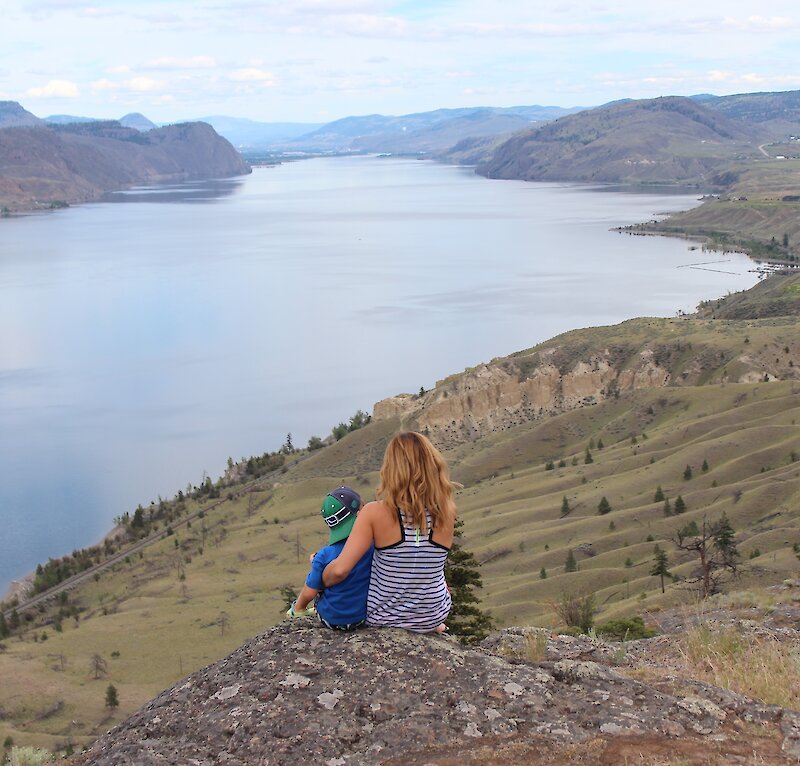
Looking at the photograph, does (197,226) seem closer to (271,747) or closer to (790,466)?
(790,466)

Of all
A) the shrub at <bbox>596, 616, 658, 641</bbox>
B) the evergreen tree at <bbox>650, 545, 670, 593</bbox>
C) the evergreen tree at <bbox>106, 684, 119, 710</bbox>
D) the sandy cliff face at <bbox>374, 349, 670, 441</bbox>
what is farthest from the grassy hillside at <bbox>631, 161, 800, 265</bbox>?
the shrub at <bbox>596, 616, 658, 641</bbox>

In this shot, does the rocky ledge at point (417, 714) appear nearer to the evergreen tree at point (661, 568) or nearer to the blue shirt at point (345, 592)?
the blue shirt at point (345, 592)

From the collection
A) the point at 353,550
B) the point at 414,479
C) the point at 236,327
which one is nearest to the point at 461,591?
the point at 353,550

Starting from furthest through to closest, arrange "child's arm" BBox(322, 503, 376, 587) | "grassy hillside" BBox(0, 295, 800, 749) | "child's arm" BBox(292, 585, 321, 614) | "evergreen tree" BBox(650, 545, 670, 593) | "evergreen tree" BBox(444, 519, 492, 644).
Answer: "grassy hillside" BBox(0, 295, 800, 749), "evergreen tree" BBox(650, 545, 670, 593), "evergreen tree" BBox(444, 519, 492, 644), "child's arm" BBox(292, 585, 321, 614), "child's arm" BBox(322, 503, 376, 587)

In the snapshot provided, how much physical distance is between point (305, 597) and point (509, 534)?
2763 cm

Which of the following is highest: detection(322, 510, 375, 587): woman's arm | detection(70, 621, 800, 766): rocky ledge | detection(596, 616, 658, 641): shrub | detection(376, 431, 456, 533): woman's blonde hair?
detection(376, 431, 456, 533): woman's blonde hair

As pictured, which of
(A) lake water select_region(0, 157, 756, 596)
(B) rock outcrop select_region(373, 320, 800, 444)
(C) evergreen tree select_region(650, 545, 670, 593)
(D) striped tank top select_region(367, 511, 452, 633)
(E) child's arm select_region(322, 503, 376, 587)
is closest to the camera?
(E) child's arm select_region(322, 503, 376, 587)

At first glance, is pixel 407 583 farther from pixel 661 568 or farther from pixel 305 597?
pixel 661 568

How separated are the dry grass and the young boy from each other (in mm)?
2547

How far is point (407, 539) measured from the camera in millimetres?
6109

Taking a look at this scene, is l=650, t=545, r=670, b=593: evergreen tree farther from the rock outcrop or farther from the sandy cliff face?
the sandy cliff face

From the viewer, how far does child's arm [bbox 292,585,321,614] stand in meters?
6.26

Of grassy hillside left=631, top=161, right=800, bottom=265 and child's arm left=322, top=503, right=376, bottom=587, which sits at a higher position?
grassy hillside left=631, top=161, right=800, bottom=265

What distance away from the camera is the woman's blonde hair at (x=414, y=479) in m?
5.90
